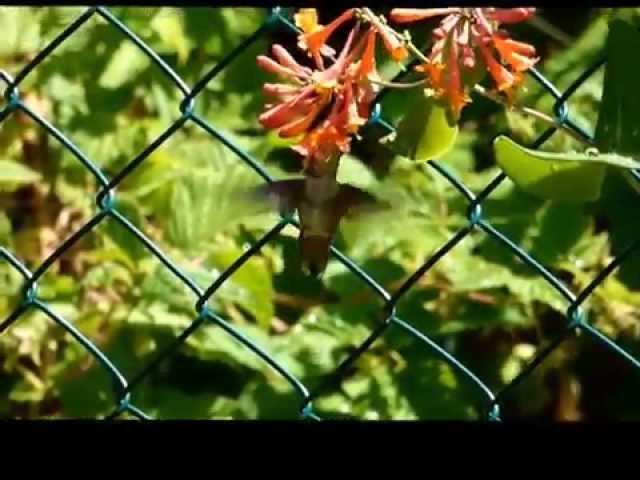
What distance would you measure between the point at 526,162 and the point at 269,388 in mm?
1052

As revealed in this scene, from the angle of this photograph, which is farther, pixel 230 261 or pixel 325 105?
pixel 230 261

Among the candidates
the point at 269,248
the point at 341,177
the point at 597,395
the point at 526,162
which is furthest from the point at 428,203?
the point at 526,162

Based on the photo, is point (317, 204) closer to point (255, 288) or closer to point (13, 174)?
point (255, 288)

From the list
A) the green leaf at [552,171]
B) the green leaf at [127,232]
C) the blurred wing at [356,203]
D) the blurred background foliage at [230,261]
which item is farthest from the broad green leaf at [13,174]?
the green leaf at [552,171]

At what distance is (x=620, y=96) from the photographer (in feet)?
3.44

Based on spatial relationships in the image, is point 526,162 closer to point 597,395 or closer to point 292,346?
point 292,346

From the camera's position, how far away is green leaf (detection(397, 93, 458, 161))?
115 centimetres

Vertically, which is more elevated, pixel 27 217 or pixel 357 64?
pixel 27 217

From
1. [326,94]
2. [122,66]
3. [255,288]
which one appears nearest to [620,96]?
[326,94]

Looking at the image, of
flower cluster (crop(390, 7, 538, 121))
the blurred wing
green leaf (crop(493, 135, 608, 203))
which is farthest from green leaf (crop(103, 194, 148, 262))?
green leaf (crop(493, 135, 608, 203))

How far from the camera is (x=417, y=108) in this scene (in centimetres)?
116

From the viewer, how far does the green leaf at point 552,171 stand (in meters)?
0.99

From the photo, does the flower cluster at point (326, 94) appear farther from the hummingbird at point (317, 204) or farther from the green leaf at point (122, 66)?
the green leaf at point (122, 66)

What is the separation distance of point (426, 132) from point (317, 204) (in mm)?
88
